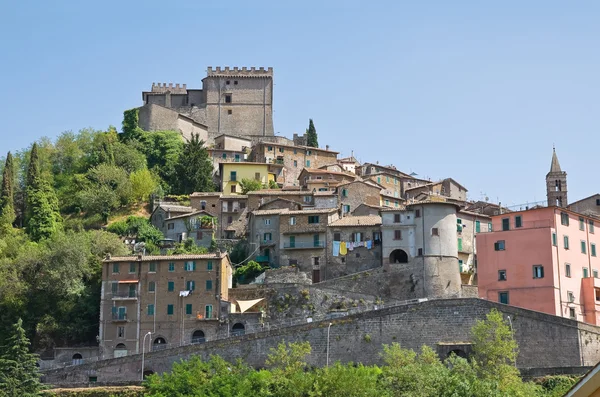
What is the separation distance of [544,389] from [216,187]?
4401cm

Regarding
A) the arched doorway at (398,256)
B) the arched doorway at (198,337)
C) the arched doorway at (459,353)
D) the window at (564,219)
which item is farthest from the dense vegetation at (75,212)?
the window at (564,219)

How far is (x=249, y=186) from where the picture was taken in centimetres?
7812

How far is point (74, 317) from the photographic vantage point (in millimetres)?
60344

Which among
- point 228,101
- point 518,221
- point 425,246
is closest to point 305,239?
point 425,246

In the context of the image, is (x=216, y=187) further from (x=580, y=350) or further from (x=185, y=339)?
(x=580, y=350)

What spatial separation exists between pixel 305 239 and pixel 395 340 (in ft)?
55.3

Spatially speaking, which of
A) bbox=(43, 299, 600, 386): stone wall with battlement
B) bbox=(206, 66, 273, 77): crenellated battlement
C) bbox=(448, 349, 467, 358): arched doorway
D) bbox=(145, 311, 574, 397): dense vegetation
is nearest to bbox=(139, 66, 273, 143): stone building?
bbox=(206, 66, 273, 77): crenellated battlement

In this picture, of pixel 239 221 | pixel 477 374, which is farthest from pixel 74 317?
pixel 477 374

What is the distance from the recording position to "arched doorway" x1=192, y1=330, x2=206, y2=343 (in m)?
56.1

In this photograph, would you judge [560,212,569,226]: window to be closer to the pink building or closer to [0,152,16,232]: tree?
the pink building

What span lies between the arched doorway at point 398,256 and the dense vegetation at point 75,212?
18.5m

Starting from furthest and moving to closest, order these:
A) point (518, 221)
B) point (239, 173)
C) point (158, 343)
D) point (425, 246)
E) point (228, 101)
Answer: point (228, 101), point (239, 173), point (425, 246), point (158, 343), point (518, 221)

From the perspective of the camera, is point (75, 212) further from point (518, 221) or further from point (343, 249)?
point (518, 221)

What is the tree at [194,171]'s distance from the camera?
7969 cm
